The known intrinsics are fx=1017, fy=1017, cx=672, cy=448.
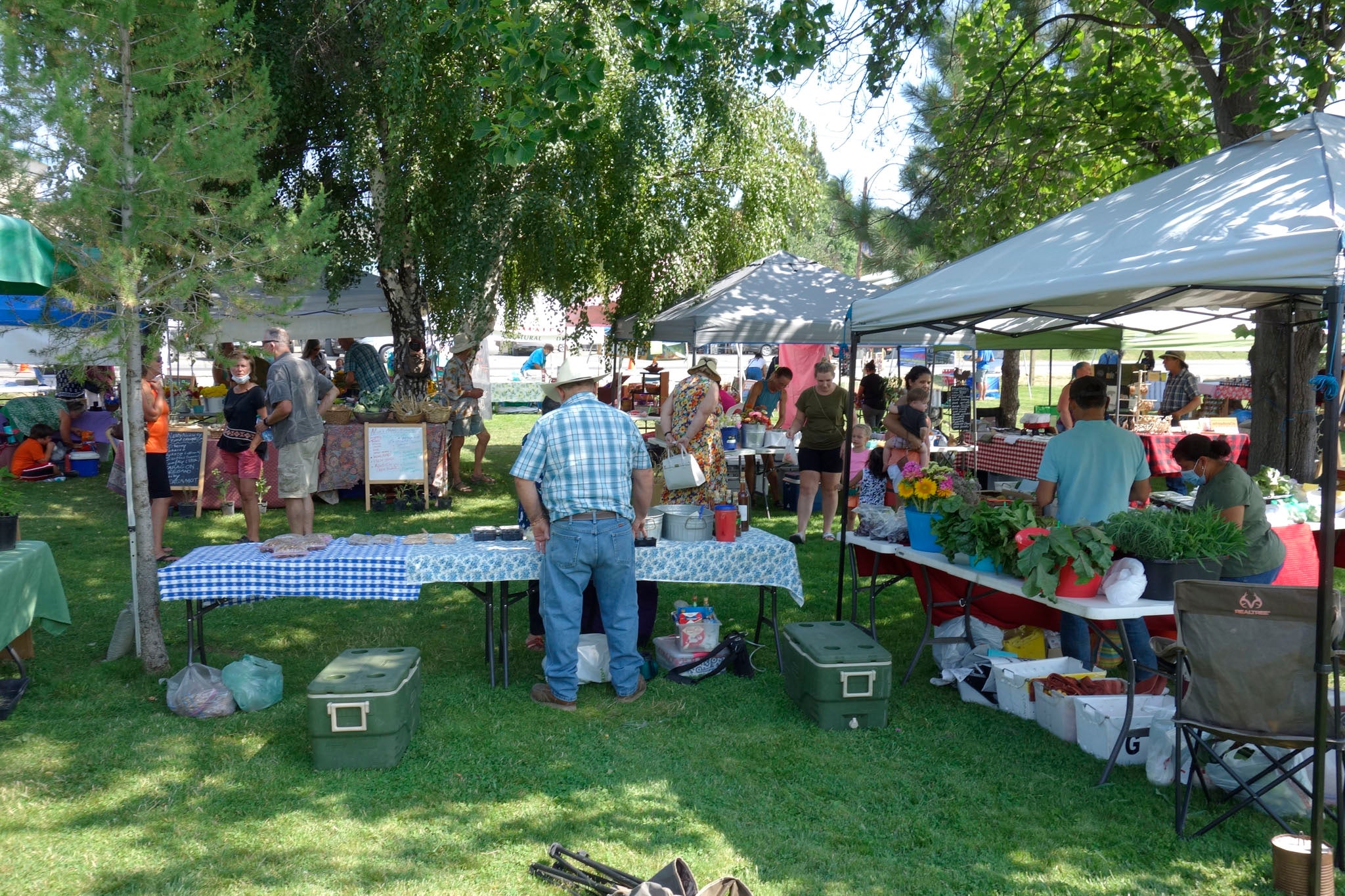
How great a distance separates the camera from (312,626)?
6445 millimetres

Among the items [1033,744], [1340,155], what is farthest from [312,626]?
[1340,155]

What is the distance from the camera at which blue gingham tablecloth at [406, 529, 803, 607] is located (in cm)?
509

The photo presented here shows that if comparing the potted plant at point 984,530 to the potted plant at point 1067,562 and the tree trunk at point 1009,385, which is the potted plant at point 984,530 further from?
the tree trunk at point 1009,385

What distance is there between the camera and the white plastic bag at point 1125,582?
169 inches

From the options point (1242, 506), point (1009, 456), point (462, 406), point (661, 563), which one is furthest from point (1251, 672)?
point (462, 406)

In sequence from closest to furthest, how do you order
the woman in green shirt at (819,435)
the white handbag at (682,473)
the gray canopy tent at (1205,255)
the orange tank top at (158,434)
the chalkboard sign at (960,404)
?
the gray canopy tent at (1205,255) → the white handbag at (682,473) → the orange tank top at (158,434) → the woman in green shirt at (819,435) → the chalkboard sign at (960,404)

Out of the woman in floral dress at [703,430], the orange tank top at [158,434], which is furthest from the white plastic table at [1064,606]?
the orange tank top at [158,434]

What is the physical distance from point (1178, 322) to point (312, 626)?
24.7 feet

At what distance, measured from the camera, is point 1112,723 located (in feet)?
14.2

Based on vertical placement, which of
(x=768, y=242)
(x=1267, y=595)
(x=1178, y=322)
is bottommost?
(x=1267, y=595)

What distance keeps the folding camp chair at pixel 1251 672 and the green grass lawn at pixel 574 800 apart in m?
0.31

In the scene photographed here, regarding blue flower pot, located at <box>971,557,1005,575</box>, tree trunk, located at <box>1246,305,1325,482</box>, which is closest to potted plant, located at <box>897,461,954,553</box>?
blue flower pot, located at <box>971,557,1005,575</box>

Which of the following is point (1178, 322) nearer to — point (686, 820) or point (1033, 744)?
point (1033, 744)

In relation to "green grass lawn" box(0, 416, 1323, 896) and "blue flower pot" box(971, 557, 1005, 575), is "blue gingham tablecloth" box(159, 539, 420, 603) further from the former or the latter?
"blue flower pot" box(971, 557, 1005, 575)
